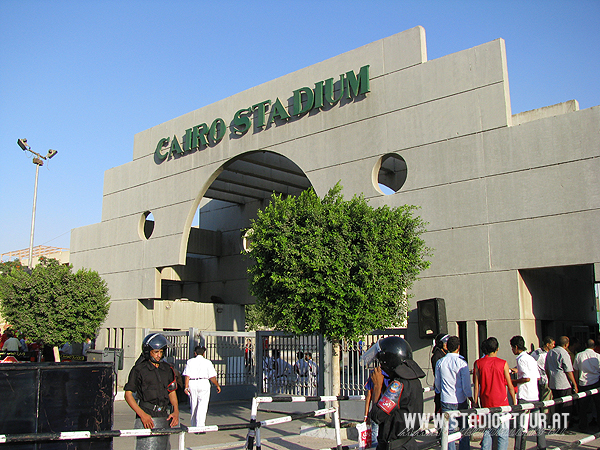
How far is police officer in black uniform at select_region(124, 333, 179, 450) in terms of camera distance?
600 cm

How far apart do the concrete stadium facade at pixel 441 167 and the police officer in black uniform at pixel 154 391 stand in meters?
8.81

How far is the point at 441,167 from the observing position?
46.5 ft

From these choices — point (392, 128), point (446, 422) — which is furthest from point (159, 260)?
point (446, 422)

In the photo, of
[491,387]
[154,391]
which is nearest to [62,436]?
[154,391]

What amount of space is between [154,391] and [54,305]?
1917cm

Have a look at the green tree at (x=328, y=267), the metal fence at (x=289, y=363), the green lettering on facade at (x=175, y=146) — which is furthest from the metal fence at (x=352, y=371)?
the green lettering on facade at (x=175, y=146)

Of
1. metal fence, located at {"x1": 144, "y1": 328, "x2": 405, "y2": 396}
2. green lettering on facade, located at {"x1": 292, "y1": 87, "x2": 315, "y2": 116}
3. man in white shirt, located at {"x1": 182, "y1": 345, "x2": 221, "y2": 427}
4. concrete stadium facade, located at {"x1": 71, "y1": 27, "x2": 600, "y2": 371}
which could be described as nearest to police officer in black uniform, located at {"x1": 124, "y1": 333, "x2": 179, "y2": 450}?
man in white shirt, located at {"x1": 182, "y1": 345, "x2": 221, "y2": 427}

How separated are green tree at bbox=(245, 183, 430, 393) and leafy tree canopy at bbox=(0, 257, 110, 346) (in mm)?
14069

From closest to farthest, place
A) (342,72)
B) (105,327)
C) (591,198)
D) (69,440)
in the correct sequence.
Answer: (69,440) < (591,198) < (342,72) < (105,327)

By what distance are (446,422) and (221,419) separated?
968cm

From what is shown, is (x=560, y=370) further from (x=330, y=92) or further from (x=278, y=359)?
(x=330, y=92)

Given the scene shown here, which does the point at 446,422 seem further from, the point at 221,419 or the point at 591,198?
the point at 221,419

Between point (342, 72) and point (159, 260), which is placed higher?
point (342, 72)

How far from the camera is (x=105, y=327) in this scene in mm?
24375
